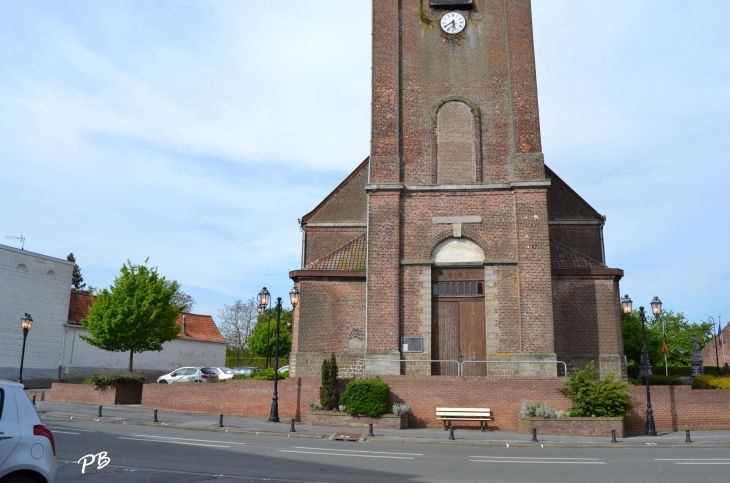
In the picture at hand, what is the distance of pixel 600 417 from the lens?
61.1 ft

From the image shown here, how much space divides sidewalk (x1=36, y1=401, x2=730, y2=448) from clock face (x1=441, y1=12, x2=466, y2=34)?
642 inches

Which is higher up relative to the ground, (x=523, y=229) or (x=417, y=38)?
(x=417, y=38)

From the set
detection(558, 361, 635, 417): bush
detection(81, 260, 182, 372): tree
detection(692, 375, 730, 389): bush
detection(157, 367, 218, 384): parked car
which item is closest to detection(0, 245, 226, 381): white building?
detection(81, 260, 182, 372): tree

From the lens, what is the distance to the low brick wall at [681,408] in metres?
20.3

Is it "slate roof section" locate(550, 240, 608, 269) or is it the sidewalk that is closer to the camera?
the sidewalk

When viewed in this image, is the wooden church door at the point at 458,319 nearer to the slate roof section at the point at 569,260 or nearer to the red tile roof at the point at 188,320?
the slate roof section at the point at 569,260

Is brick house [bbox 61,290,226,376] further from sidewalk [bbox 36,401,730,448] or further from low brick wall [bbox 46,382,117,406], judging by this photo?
sidewalk [bbox 36,401,730,448]

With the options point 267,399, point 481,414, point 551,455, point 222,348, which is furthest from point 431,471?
point 222,348

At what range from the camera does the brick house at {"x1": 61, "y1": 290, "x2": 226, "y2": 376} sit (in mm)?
41812

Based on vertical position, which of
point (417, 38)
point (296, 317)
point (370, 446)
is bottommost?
point (370, 446)

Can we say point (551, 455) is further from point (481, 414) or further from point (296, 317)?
point (296, 317)

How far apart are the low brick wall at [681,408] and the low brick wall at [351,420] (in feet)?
25.9

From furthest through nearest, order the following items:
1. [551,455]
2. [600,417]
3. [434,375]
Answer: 1. [434,375]
2. [600,417]
3. [551,455]

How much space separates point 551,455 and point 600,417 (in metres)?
4.88
